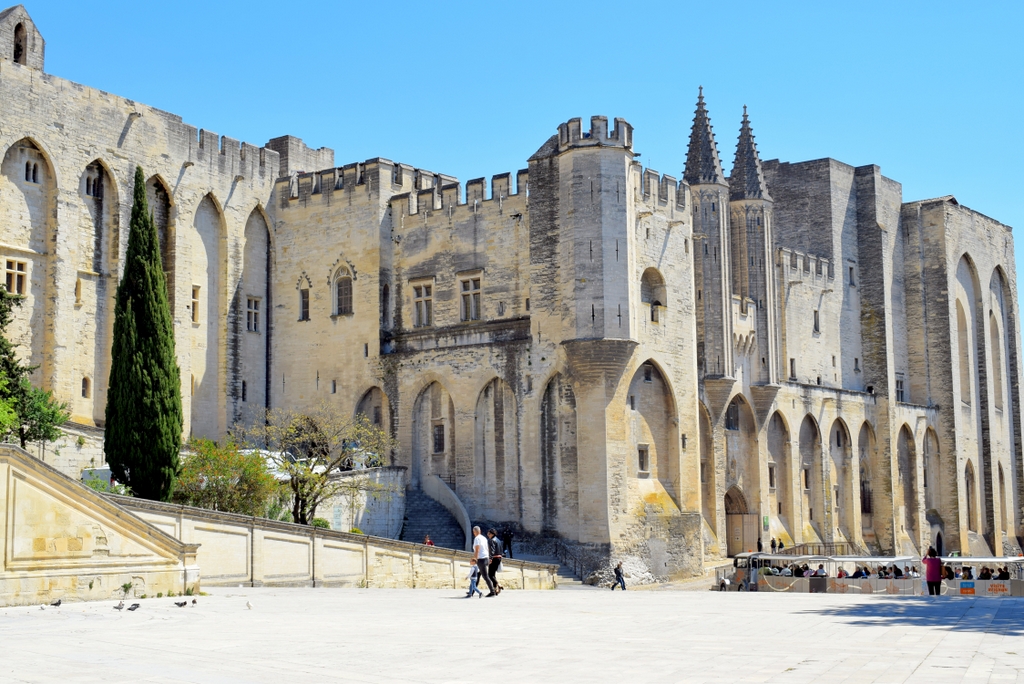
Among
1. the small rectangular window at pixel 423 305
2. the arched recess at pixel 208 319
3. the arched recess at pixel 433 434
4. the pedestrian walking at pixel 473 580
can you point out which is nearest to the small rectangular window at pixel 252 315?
the arched recess at pixel 208 319

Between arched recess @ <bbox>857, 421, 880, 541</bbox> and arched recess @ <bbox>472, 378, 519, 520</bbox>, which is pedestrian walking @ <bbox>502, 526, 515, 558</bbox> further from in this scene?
arched recess @ <bbox>857, 421, 880, 541</bbox>

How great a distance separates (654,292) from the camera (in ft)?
125

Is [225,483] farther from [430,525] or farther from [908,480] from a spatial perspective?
[908,480]

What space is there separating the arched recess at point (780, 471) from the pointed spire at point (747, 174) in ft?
26.9

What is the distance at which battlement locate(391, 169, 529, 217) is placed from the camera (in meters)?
37.7

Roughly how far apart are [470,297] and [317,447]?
637 cm

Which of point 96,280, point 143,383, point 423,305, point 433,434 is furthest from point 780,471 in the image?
point 143,383

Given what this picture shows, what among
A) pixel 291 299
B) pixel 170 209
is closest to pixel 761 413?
pixel 291 299

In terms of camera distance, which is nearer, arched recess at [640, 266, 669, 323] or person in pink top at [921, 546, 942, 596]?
person in pink top at [921, 546, 942, 596]

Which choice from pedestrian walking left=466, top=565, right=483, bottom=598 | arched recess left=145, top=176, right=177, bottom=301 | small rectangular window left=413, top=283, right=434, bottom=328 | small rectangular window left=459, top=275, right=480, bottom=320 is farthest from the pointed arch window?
pedestrian walking left=466, top=565, right=483, bottom=598

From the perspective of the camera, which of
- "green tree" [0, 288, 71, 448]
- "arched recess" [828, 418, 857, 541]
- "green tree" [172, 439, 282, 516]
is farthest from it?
"arched recess" [828, 418, 857, 541]

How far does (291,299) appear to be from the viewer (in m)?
41.1

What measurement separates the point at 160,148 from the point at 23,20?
5.00m

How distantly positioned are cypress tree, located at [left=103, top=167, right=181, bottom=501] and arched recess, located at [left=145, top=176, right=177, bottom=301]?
7513 millimetres
